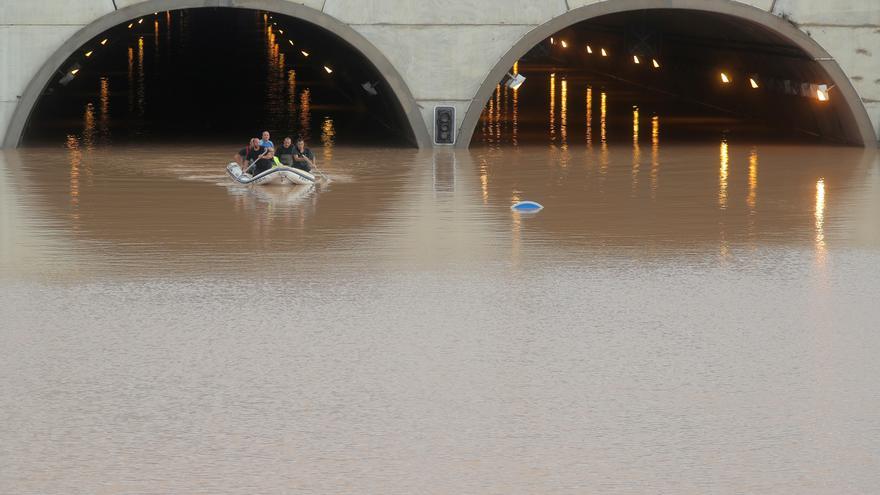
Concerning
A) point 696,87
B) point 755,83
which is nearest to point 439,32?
point 755,83

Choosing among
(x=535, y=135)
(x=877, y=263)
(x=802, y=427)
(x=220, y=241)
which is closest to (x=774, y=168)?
(x=535, y=135)

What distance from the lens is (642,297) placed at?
1488cm

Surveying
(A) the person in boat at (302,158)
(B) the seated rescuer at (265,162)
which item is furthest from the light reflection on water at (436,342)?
(A) the person in boat at (302,158)

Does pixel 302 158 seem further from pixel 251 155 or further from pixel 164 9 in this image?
pixel 164 9

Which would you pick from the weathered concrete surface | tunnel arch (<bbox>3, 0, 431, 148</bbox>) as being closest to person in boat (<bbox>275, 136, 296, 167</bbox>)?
tunnel arch (<bbox>3, 0, 431, 148</bbox>)

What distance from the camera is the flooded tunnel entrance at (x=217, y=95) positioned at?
35375 mm

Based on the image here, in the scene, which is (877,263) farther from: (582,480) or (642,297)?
(582,480)

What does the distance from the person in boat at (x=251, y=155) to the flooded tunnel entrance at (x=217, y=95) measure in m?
6.33

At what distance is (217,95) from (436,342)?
38253 millimetres

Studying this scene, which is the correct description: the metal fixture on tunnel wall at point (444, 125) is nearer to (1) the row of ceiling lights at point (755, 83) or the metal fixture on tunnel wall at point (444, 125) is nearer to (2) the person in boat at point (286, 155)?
(1) the row of ceiling lights at point (755, 83)

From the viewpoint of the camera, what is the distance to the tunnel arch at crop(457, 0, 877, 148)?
1248 inches

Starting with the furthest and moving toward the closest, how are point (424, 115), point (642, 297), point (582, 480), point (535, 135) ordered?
point (535, 135) → point (424, 115) → point (642, 297) → point (582, 480)

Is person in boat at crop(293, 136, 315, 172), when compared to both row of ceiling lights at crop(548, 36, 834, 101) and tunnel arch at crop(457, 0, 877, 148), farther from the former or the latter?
row of ceiling lights at crop(548, 36, 834, 101)

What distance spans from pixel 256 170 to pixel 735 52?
59.5ft
